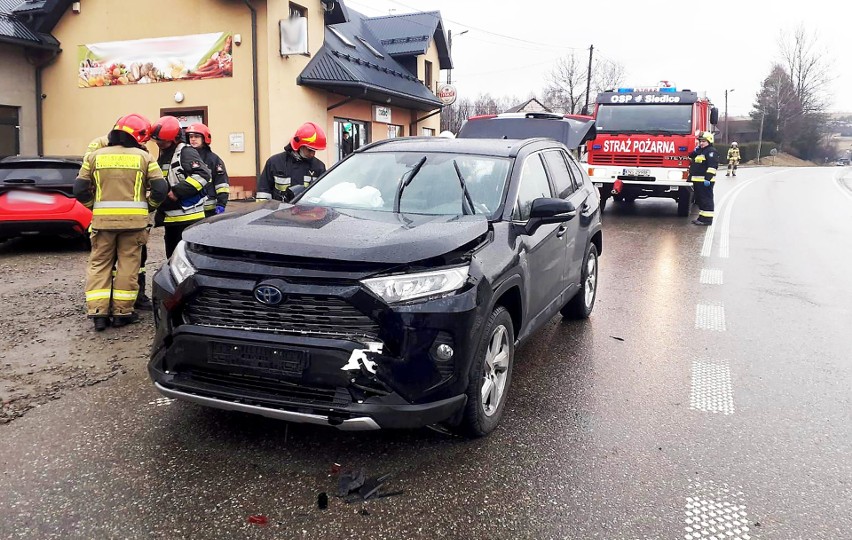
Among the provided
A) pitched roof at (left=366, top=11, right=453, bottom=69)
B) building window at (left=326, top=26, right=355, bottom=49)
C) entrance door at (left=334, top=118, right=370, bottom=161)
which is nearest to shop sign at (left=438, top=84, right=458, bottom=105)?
pitched roof at (left=366, top=11, right=453, bottom=69)

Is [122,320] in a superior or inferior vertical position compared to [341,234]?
inferior

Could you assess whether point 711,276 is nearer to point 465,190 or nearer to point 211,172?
point 465,190

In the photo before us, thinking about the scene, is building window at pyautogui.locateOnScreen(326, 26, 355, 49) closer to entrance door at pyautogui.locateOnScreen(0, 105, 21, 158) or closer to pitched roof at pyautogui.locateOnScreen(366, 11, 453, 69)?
pitched roof at pyautogui.locateOnScreen(366, 11, 453, 69)

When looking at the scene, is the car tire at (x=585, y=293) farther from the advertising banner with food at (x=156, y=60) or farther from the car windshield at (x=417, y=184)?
the advertising banner with food at (x=156, y=60)

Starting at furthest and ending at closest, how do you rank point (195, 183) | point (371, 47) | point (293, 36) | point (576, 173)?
point (371, 47) < point (293, 36) < point (576, 173) < point (195, 183)

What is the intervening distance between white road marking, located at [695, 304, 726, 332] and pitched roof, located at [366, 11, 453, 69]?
767 inches

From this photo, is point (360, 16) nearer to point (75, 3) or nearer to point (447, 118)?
point (75, 3)

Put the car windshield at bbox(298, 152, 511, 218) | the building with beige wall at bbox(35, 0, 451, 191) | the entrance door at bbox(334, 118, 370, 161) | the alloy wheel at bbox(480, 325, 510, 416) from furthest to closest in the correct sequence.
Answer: the entrance door at bbox(334, 118, 370, 161) → the building with beige wall at bbox(35, 0, 451, 191) → the car windshield at bbox(298, 152, 511, 218) → the alloy wheel at bbox(480, 325, 510, 416)

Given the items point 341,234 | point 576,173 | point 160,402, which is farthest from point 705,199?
point 160,402

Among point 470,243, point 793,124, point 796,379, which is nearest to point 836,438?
point 796,379

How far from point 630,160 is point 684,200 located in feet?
5.10

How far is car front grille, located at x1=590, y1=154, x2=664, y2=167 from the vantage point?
14.9 meters

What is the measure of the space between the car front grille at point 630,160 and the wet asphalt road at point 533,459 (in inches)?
385

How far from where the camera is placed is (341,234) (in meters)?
3.42
